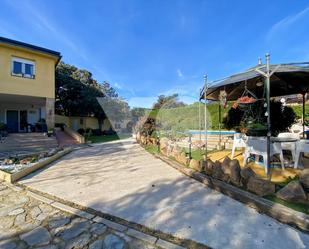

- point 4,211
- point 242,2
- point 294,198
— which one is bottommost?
point 4,211

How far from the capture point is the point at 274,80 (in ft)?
21.0

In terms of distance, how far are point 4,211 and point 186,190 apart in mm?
3572

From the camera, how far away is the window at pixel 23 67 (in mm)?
12742

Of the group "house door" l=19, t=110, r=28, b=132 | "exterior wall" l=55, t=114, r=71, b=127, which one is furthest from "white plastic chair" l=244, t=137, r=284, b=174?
"exterior wall" l=55, t=114, r=71, b=127

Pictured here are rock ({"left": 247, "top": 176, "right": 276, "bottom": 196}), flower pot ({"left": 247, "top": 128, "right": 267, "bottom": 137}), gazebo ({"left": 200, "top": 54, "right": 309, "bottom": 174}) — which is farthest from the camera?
flower pot ({"left": 247, "top": 128, "right": 267, "bottom": 137})

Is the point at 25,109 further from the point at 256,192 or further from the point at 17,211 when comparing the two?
the point at 256,192

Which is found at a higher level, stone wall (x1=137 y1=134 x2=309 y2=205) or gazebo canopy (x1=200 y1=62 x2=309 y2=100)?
gazebo canopy (x1=200 y1=62 x2=309 y2=100)

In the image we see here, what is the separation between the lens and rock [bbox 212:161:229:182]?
4366 mm

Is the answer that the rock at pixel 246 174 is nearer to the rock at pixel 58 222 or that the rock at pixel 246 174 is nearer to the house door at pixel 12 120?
the rock at pixel 58 222

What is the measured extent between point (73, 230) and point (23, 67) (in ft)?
45.9

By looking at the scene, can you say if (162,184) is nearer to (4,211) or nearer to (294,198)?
(294,198)

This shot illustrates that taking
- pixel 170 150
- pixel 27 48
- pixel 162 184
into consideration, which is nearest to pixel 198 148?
pixel 170 150

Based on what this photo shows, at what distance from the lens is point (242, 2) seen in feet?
31.5

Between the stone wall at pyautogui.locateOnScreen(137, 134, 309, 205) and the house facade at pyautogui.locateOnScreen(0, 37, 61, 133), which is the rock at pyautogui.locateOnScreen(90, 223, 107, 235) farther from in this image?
the house facade at pyautogui.locateOnScreen(0, 37, 61, 133)
